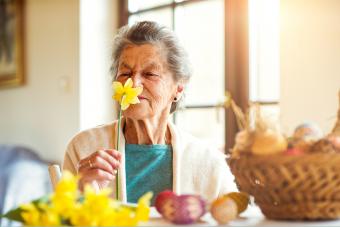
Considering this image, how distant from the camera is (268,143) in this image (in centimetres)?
86

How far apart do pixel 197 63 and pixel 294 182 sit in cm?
236

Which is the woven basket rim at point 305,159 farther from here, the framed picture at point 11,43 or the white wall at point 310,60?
the framed picture at point 11,43

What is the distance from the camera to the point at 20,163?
12.6ft

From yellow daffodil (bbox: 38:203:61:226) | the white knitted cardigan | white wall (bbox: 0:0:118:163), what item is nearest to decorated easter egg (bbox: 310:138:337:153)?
yellow daffodil (bbox: 38:203:61:226)

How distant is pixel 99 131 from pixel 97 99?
6.38 feet

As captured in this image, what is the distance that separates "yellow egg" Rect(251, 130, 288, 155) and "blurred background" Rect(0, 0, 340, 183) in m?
1.04

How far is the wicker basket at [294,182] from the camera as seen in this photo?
85 centimetres

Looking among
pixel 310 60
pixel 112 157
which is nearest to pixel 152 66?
pixel 112 157

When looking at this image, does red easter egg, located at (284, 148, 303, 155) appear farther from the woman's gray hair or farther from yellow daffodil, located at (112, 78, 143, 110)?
the woman's gray hair

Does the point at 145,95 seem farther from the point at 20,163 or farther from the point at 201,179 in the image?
the point at 20,163

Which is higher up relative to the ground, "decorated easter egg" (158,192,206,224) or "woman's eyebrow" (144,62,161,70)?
"woman's eyebrow" (144,62,161,70)

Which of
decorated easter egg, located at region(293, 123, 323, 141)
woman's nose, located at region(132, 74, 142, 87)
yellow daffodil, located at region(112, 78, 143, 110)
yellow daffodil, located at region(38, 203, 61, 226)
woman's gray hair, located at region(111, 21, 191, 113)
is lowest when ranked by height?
yellow daffodil, located at region(38, 203, 61, 226)

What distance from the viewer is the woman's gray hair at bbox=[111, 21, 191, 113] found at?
182cm

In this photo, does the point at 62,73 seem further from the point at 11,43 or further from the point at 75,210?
the point at 75,210
